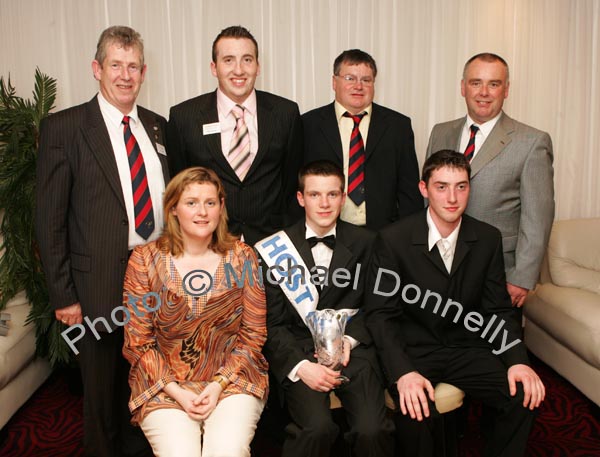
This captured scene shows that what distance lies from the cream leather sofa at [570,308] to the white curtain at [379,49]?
620 millimetres

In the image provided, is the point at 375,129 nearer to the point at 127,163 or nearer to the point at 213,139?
the point at 213,139

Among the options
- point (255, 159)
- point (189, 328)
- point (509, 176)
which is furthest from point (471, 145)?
point (189, 328)

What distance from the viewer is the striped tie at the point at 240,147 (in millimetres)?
2643

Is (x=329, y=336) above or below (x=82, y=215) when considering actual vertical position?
below

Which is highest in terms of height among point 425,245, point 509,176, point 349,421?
point 509,176

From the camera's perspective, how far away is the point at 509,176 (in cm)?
264

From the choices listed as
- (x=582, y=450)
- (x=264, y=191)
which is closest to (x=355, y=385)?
(x=264, y=191)

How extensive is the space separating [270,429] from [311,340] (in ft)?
1.77

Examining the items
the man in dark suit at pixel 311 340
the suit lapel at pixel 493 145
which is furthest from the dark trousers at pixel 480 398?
the suit lapel at pixel 493 145

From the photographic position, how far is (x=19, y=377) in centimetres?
288

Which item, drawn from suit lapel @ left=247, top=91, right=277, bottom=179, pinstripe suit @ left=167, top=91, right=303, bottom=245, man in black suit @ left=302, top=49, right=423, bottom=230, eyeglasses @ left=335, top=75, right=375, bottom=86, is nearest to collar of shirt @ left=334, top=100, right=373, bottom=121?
man in black suit @ left=302, top=49, right=423, bottom=230

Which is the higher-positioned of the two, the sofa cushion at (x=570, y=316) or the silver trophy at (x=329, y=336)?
the silver trophy at (x=329, y=336)

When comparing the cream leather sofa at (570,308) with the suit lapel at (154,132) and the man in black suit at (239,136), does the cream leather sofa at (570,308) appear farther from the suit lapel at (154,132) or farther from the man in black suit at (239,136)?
the suit lapel at (154,132)

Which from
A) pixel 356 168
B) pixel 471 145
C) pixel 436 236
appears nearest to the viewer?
pixel 436 236
